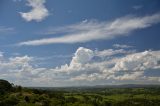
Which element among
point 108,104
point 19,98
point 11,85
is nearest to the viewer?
point 19,98

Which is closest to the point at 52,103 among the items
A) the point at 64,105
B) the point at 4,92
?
the point at 64,105

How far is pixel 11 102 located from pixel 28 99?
42.6ft

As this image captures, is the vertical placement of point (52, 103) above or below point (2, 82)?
below

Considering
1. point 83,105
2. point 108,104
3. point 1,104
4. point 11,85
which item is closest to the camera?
point 1,104

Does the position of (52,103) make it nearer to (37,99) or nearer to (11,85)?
(37,99)

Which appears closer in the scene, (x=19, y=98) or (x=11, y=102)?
(x=11, y=102)

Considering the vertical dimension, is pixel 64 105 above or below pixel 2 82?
below

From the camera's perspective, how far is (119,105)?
195500 millimetres

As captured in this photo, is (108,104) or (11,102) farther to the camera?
(108,104)

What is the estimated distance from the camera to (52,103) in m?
139

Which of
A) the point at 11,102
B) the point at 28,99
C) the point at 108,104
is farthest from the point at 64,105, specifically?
the point at 108,104

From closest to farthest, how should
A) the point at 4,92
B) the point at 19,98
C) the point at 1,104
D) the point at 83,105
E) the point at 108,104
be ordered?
the point at 1,104 < the point at 19,98 < the point at 4,92 < the point at 83,105 < the point at 108,104

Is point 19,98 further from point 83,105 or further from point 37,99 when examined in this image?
point 83,105

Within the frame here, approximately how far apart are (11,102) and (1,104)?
5.51 metres
